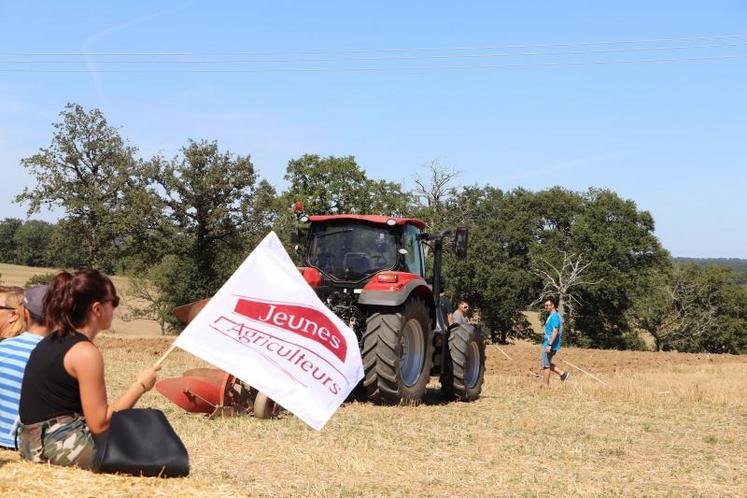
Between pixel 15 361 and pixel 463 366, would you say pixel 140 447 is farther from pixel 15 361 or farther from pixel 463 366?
pixel 463 366

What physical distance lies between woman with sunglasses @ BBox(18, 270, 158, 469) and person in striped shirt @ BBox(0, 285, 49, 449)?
0.50 m

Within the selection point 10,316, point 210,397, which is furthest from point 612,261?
point 10,316

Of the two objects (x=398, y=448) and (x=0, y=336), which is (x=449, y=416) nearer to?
(x=398, y=448)

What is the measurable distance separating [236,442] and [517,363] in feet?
50.1

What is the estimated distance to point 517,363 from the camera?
21625mm

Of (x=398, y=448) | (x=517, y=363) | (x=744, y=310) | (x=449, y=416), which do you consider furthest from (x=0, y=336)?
(x=744, y=310)

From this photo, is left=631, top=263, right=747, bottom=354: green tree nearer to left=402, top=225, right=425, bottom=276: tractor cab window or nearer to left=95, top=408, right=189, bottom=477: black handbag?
left=402, top=225, right=425, bottom=276: tractor cab window

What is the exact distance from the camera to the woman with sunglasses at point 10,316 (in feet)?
19.7

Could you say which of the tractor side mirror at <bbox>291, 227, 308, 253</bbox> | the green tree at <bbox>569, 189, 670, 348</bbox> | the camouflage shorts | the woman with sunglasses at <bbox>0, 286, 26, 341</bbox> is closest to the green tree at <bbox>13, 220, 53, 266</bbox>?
the green tree at <bbox>569, 189, 670, 348</bbox>

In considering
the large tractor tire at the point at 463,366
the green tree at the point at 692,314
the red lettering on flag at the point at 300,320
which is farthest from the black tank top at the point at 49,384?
the green tree at the point at 692,314

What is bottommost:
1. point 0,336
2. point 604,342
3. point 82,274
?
point 604,342

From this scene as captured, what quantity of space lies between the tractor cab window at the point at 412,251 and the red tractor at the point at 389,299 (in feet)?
0.04

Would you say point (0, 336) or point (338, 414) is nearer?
point (0, 336)

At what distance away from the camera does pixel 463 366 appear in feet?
38.3
